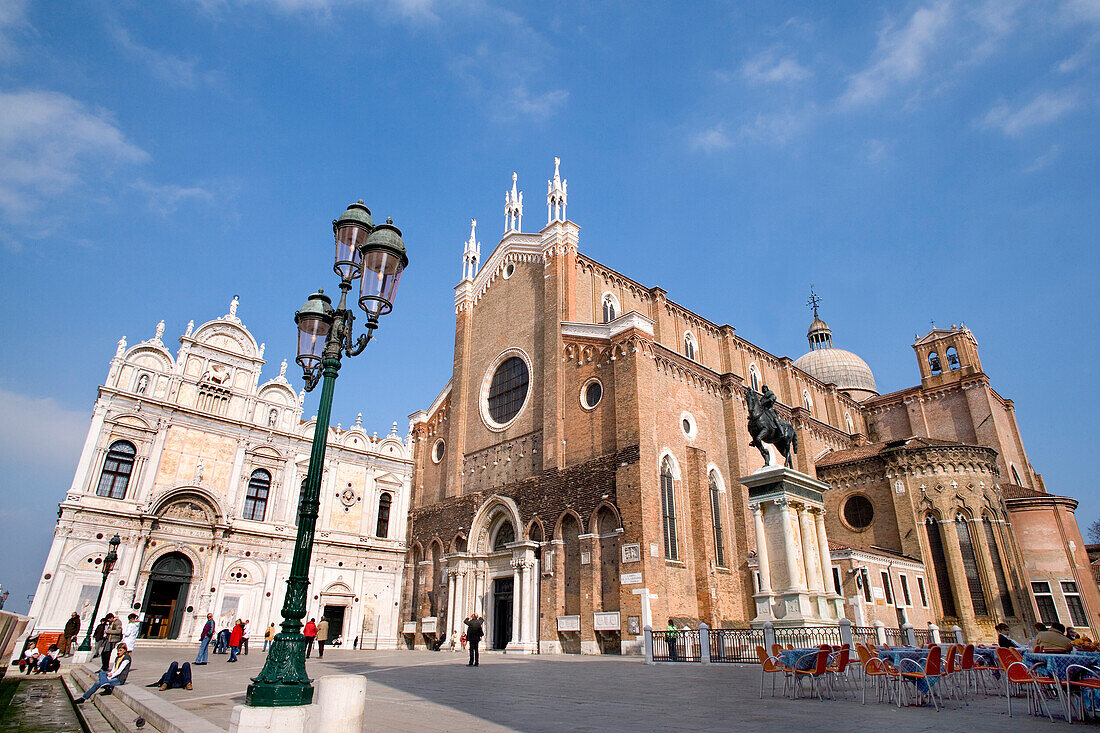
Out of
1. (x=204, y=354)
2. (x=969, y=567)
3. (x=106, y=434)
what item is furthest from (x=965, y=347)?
(x=106, y=434)

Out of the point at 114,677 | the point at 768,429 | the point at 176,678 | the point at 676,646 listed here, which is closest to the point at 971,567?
the point at 676,646

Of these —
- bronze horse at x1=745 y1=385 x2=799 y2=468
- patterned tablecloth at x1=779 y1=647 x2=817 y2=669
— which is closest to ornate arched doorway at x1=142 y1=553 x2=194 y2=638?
bronze horse at x1=745 y1=385 x2=799 y2=468

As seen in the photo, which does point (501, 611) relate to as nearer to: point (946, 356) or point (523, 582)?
point (523, 582)

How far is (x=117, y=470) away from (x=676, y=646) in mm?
21088

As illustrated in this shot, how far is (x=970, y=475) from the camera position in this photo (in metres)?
28.0

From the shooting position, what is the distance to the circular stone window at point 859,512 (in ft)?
98.5

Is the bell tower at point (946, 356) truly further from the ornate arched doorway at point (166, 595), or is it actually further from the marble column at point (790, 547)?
the ornate arched doorway at point (166, 595)

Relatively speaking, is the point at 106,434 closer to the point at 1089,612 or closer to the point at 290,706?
the point at 290,706

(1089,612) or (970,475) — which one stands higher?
(970,475)

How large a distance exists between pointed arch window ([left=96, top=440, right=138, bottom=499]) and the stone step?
16.6 meters

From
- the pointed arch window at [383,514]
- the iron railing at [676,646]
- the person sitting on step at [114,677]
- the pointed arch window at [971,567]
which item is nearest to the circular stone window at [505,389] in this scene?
the pointed arch window at [383,514]

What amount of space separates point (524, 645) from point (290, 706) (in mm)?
17288

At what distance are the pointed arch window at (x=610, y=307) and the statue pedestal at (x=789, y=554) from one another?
14.0 metres

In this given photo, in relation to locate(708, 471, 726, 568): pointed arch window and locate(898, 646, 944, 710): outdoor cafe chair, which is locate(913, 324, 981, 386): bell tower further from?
locate(898, 646, 944, 710): outdoor cafe chair
